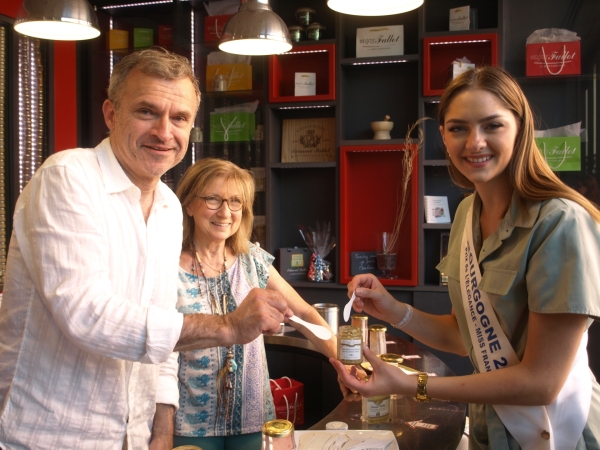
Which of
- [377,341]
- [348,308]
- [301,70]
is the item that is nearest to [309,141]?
[301,70]

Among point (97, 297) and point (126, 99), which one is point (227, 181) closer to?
point (126, 99)

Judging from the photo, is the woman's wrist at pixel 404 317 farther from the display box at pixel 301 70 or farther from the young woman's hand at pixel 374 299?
the display box at pixel 301 70

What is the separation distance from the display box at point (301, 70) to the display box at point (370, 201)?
536 millimetres

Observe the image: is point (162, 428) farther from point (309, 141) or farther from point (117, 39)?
point (117, 39)

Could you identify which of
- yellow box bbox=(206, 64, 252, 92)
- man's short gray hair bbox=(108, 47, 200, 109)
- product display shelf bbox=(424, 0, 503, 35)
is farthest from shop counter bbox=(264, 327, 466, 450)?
product display shelf bbox=(424, 0, 503, 35)

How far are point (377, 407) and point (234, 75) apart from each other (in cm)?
331

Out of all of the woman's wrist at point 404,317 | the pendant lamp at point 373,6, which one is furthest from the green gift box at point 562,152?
the woman's wrist at point 404,317

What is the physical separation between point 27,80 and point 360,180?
2636 millimetres

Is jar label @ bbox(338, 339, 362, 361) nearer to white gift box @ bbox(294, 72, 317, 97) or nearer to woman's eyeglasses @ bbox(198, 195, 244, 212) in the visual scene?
woman's eyeglasses @ bbox(198, 195, 244, 212)

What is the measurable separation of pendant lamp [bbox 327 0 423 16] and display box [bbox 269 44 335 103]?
1.64 metres

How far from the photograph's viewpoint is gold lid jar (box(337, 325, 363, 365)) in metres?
1.78

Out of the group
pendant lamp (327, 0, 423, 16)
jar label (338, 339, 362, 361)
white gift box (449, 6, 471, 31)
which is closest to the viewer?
jar label (338, 339, 362, 361)

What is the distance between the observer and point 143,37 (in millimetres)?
5023

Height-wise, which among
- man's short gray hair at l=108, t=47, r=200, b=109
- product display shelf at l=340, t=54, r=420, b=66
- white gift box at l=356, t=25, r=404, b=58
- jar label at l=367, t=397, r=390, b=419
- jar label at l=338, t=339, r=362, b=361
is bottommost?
jar label at l=367, t=397, r=390, b=419
